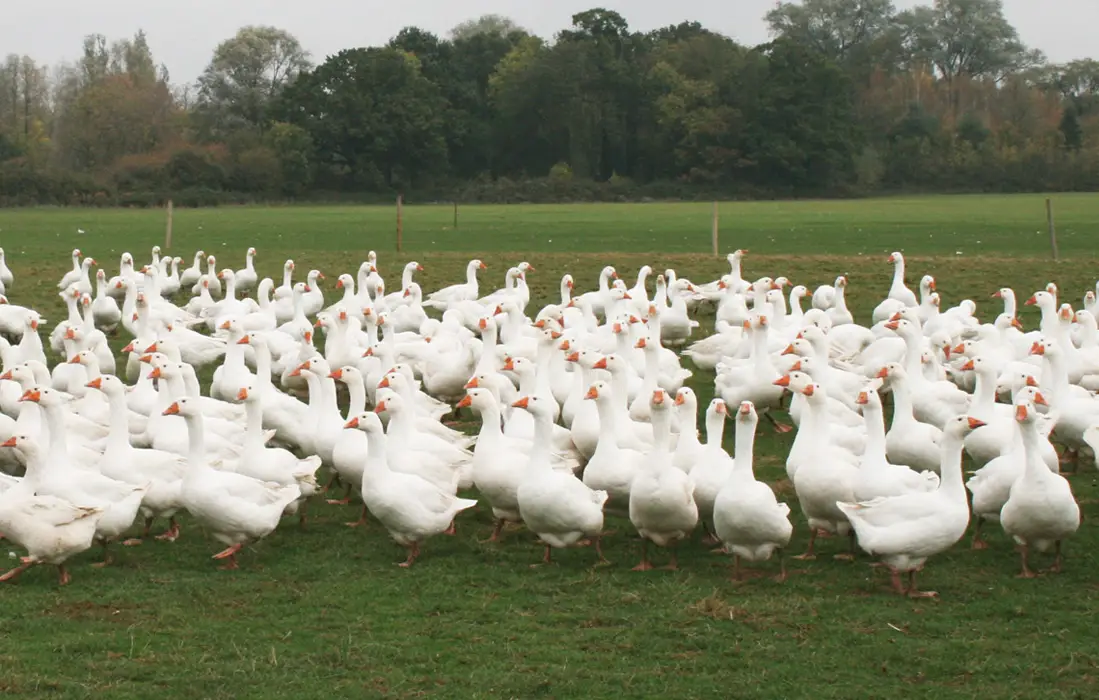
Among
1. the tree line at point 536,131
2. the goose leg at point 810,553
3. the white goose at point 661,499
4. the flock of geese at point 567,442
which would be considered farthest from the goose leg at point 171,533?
the tree line at point 536,131

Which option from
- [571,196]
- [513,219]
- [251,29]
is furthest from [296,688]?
[251,29]

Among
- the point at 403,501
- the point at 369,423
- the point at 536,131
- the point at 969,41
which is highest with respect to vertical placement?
the point at 969,41

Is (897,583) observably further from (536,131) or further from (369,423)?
(536,131)

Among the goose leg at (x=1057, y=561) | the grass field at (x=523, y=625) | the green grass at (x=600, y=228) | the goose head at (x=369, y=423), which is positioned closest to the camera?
the grass field at (x=523, y=625)

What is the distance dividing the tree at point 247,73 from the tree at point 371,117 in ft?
42.8

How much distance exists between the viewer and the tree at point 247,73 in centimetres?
9612

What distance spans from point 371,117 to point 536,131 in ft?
37.7

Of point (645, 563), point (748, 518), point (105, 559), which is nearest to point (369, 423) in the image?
point (105, 559)

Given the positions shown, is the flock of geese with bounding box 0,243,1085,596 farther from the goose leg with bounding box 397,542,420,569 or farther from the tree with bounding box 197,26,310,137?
the tree with bounding box 197,26,310,137

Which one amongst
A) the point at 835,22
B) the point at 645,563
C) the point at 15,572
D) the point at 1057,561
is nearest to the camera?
the point at 15,572

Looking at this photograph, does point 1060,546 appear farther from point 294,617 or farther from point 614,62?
point 614,62

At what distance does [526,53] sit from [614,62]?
6723 mm

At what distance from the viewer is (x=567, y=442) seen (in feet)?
37.9

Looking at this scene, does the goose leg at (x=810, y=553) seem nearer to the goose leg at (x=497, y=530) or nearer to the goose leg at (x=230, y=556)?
the goose leg at (x=497, y=530)
